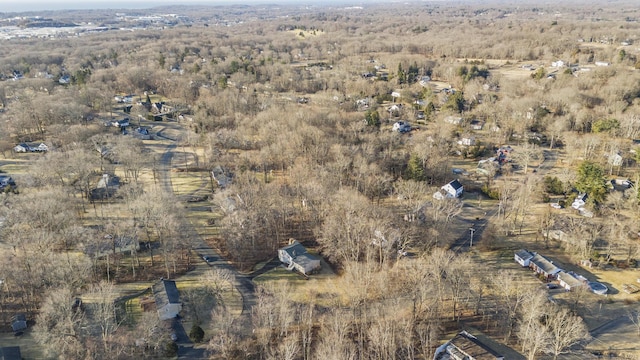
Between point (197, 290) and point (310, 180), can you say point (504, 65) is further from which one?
point (197, 290)

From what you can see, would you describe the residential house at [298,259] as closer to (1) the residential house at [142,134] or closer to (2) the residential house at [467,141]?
(2) the residential house at [467,141]

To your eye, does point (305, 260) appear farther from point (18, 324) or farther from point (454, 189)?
point (454, 189)

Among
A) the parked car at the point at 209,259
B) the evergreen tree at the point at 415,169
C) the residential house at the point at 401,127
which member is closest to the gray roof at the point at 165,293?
the parked car at the point at 209,259

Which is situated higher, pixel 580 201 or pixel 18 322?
pixel 580 201

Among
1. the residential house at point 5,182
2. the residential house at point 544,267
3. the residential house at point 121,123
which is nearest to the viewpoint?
the residential house at point 544,267

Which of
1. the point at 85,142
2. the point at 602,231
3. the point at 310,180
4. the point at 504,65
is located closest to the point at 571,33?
the point at 504,65

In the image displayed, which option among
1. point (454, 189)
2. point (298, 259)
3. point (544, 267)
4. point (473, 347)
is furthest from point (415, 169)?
point (473, 347)
